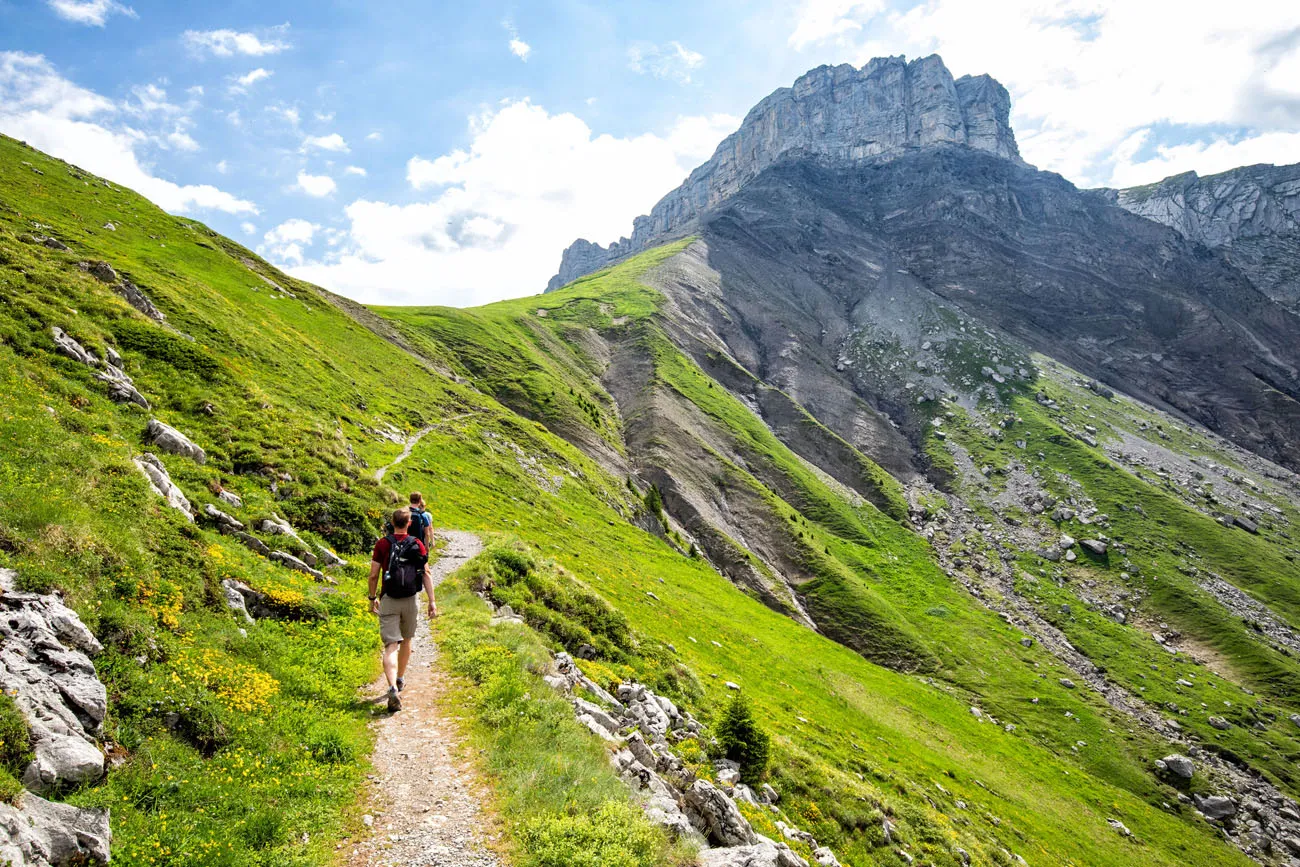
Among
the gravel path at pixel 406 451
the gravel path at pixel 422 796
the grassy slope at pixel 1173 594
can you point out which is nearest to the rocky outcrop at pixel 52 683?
the gravel path at pixel 422 796

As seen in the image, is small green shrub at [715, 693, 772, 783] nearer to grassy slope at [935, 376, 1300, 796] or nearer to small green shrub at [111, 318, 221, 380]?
small green shrub at [111, 318, 221, 380]

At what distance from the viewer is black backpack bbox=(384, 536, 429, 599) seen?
13.1 m

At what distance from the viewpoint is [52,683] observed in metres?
7.78

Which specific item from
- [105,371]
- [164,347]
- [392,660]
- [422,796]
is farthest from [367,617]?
[164,347]

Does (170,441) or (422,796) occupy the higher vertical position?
(170,441)

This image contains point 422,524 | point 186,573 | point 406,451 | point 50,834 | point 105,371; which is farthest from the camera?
point 406,451

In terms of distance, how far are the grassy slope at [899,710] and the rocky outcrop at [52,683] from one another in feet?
68.0

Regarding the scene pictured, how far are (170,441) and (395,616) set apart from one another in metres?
14.2

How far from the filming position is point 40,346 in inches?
859

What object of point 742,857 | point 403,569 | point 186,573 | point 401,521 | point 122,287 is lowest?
point 742,857

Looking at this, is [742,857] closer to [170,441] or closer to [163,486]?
[163,486]

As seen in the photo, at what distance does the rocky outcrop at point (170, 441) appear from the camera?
67.2ft

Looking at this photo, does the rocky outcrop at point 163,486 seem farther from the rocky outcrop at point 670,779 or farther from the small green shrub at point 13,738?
the rocky outcrop at point 670,779

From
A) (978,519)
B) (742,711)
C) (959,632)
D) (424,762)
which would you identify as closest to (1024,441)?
(978,519)
